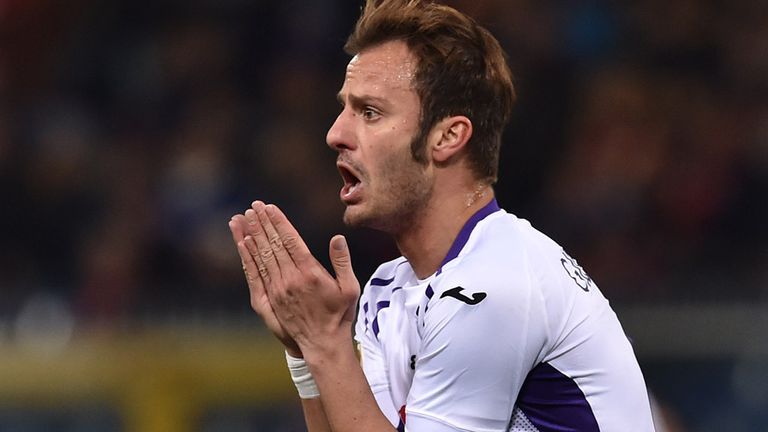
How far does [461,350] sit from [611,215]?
16.2ft

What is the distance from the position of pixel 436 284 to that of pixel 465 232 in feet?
0.68

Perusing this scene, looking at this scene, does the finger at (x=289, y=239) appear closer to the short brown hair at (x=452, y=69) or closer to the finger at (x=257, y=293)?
the finger at (x=257, y=293)

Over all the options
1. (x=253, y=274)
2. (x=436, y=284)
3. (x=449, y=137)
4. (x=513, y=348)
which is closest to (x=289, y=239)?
(x=253, y=274)

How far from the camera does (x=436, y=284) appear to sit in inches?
133

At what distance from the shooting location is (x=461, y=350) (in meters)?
3.14

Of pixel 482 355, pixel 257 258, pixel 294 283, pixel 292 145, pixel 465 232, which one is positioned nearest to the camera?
pixel 482 355

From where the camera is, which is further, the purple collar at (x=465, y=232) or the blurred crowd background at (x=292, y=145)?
the blurred crowd background at (x=292, y=145)

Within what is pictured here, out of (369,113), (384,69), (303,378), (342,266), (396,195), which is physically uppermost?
(384,69)

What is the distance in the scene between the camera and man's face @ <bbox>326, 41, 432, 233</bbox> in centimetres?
348

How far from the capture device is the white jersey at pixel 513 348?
10.3 feet

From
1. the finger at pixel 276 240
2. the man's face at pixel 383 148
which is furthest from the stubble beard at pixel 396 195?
the finger at pixel 276 240

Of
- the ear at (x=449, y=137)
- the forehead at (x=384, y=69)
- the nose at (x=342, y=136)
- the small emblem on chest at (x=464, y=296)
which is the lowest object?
the small emblem on chest at (x=464, y=296)

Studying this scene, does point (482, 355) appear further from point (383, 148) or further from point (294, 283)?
point (383, 148)

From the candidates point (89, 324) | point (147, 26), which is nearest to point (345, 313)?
point (89, 324)
